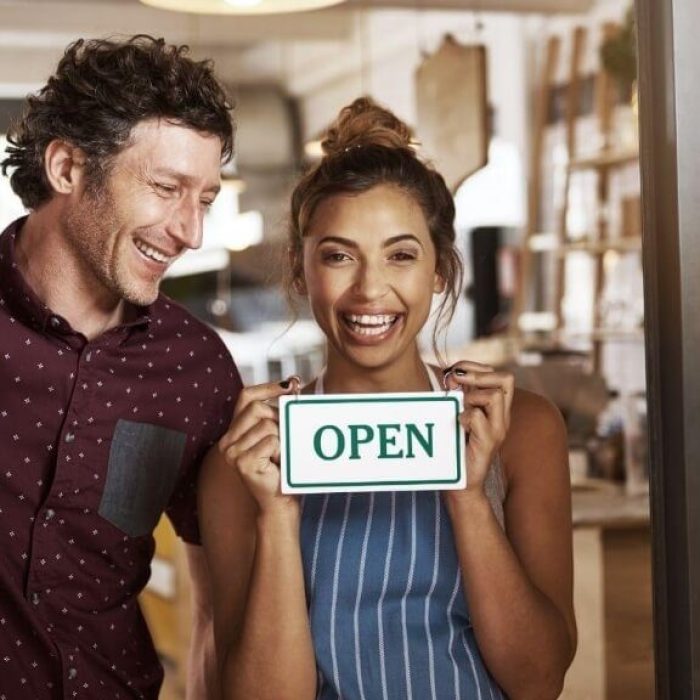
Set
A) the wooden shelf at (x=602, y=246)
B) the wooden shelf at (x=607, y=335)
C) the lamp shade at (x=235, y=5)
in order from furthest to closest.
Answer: the wooden shelf at (x=602, y=246)
the wooden shelf at (x=607, y=335)
the lamp shade at (x=235, y=5)

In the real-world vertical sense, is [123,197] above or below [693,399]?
above

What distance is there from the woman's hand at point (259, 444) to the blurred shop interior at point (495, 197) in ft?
0.86

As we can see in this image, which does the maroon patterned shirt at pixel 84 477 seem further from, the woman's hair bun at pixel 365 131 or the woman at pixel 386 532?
the woman's hair bun at pixel 365 131

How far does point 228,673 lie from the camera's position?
145 centimetres

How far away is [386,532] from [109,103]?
57 cm

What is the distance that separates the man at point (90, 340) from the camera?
1.49 meters

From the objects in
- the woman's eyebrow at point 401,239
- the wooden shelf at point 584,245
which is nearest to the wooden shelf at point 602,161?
the wooden shelf at point 584,245

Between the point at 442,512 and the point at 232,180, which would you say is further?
the point at 232,180

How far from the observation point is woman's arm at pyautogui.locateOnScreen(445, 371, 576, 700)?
Result: 1.36 m

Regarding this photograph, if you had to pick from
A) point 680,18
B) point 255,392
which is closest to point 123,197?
point 255,392

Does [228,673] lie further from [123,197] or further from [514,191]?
[514,191]

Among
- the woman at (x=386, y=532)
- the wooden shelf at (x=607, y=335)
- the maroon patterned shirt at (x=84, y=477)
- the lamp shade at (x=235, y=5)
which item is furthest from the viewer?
the wooden shelf at (x=607, y=335)

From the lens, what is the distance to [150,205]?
58.4 inches

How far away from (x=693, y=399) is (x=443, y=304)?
0.39 m
